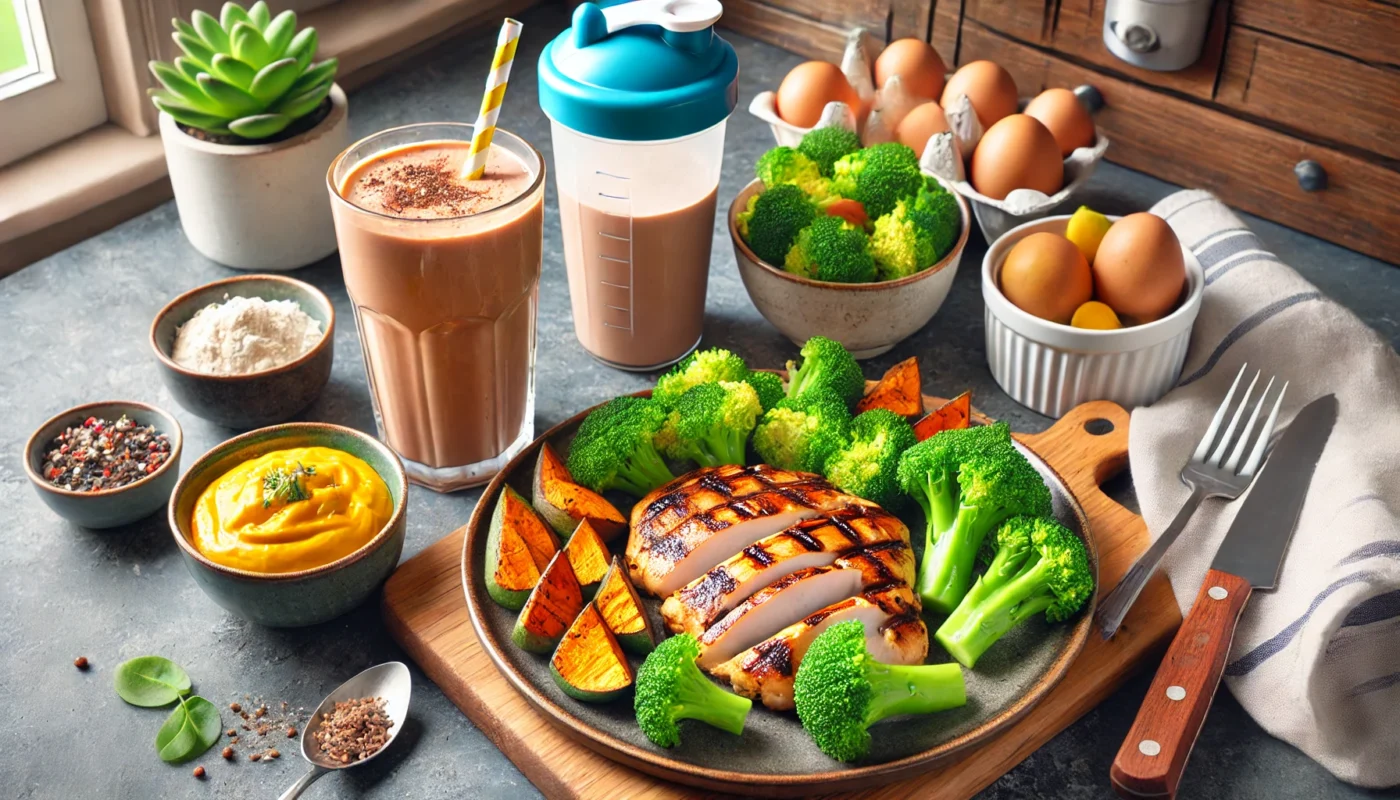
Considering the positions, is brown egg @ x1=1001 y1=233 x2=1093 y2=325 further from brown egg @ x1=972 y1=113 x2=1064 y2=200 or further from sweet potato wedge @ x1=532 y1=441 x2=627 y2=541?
sweet potato wedge @ x1=532 y1=441 x2=627 y2=541

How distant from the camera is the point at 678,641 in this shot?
1353mm

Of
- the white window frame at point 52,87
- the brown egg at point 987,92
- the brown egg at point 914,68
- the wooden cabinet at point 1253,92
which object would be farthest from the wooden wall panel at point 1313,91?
the white window frame at point 52,87

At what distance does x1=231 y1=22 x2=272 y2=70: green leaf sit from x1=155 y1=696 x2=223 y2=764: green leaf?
1.05 metres

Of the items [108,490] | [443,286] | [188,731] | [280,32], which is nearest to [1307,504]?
[443,286]

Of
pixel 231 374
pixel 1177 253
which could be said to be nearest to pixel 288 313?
pixel 231 374

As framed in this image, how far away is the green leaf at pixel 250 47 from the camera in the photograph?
1.97m

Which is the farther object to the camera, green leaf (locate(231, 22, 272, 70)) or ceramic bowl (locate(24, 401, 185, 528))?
green leaf (locate(231, 22, 272, 70))

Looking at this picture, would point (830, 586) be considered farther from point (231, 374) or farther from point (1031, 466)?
point (231, 374)

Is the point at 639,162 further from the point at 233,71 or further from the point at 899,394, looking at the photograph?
the point at 233,71

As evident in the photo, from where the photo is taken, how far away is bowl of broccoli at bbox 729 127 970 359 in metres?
1.90

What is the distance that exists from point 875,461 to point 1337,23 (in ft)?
3.94

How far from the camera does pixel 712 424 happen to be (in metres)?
1.69

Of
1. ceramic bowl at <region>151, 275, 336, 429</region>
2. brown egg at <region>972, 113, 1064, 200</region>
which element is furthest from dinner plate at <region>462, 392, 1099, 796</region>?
brown egg at <region>972, 113, 1064, 200</region>

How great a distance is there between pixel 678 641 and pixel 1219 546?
28.8 inches
